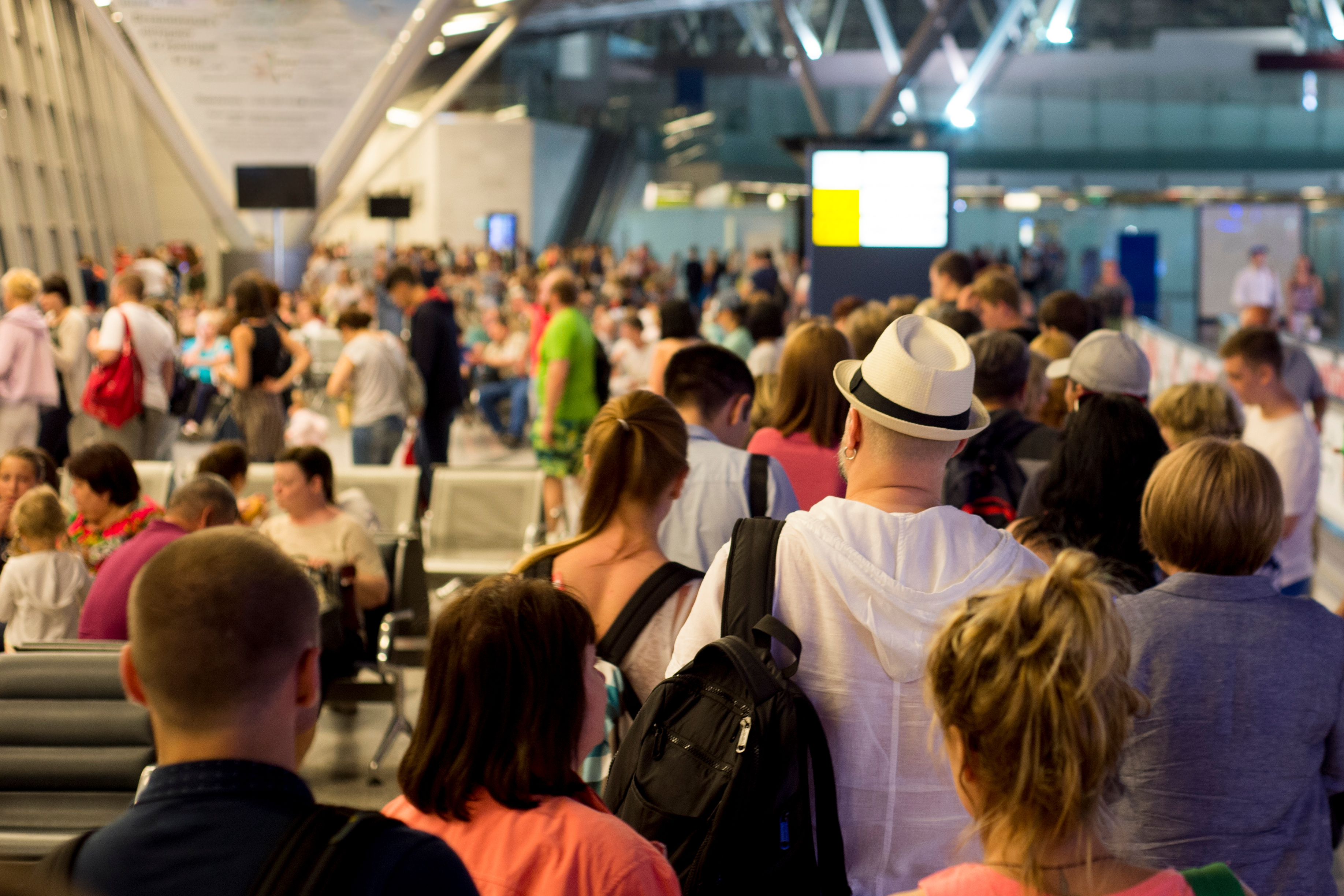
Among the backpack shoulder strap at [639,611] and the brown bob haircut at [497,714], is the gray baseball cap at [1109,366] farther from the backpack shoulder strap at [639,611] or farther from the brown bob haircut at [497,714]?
the brown bob haircut at [497,714]

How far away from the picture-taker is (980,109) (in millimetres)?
34719

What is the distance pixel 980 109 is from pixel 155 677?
3544cm

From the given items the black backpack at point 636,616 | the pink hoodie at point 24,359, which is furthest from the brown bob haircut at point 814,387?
the pink hoodie at point 24,359

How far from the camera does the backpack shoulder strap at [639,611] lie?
2.89 metres

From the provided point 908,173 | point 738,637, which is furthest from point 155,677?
point 908,173

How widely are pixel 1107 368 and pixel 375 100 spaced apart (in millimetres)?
15839

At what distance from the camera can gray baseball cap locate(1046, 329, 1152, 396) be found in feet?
13.9

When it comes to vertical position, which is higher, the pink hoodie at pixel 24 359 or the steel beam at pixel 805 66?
the steel beam at pixel 805 66

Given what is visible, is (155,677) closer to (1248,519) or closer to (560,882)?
(560,882)

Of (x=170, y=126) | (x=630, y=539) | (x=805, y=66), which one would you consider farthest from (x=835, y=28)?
(x=630, y=539)

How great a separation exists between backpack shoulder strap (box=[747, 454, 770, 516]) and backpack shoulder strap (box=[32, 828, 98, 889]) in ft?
8.20

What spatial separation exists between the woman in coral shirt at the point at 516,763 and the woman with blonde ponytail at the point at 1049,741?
0.50 metres

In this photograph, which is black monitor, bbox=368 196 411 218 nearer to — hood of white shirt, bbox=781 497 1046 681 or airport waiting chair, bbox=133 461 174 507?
airport waiting chair, bbox=133 461 174 507

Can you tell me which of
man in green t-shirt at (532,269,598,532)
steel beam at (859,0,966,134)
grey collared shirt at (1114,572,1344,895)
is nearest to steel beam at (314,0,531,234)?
steel beam at (859,0,966,134)
